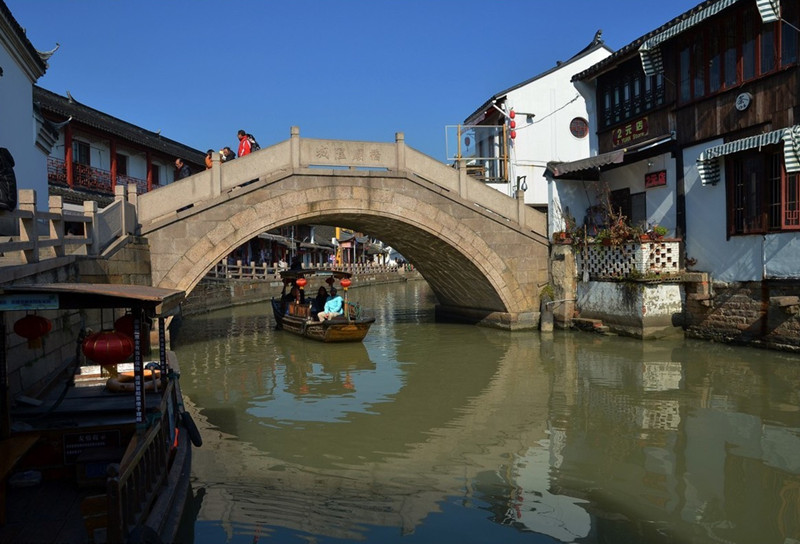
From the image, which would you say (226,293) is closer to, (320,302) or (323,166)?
(320,302)

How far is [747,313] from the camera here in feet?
38.7

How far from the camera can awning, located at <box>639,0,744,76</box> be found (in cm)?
1174

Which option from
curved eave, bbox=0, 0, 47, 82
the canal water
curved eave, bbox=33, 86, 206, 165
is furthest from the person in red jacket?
curved eave, bbox=33, 86, 206, 165

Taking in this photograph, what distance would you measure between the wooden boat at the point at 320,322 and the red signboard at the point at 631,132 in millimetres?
7745

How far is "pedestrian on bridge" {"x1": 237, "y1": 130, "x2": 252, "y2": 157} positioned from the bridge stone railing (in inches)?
46.9

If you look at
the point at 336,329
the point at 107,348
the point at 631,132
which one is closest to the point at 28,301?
the point at 107,348

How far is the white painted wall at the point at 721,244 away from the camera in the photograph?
10.9 metres

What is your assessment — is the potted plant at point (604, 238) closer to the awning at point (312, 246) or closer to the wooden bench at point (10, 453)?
the wooden bench at point (10, 453)

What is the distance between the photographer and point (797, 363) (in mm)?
10258

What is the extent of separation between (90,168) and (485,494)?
19.4m

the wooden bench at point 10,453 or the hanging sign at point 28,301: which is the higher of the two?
the hanging sign at point 28,301

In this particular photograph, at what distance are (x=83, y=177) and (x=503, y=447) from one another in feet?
60.3

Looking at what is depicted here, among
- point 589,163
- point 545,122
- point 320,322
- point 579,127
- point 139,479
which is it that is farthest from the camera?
point 579,127

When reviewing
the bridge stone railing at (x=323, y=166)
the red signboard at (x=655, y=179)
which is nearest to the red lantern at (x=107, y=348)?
the bridge stone railing at (x=323, y=166)
